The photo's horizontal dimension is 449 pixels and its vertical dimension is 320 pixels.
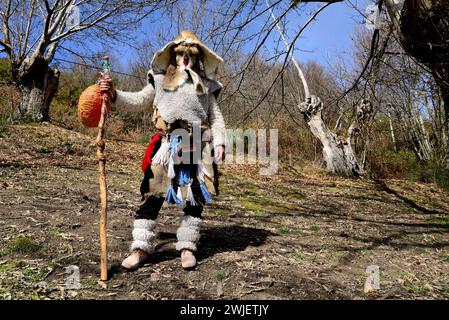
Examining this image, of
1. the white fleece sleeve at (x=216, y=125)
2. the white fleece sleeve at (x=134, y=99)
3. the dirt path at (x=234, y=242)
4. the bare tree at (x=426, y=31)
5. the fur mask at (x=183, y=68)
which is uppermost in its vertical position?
the bare tree at (x=426, y=31)

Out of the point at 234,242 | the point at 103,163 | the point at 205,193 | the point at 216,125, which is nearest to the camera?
the point at 103,163

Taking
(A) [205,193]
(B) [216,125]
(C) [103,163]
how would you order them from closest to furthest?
(C) [103,163]
(A) [205,193]
(B) [216,125]

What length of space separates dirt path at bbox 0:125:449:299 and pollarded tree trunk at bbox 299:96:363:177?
8.34 feet

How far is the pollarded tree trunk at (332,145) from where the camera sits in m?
9.23

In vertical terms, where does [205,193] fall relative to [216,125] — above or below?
below

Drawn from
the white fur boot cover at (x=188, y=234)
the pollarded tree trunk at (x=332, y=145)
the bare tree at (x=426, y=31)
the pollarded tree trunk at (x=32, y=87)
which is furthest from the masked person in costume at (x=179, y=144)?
the pollarded tree trunk at (x=32, y=87)

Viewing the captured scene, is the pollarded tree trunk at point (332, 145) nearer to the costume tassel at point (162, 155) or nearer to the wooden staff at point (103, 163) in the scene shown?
the costume tassel at point (162, 155)

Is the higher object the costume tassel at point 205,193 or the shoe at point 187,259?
the costume tassel at point 205,193

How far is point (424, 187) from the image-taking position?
8438 mm

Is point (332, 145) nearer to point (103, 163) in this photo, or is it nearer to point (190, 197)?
point (190, 197)

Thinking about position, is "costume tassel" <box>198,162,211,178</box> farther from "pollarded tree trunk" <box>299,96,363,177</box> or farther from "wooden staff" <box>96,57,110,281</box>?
"pollarded tree trunk" <box>299,96,363,177</box>

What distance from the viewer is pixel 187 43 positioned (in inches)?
109

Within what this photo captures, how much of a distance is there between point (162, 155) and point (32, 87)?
→ 317 inches

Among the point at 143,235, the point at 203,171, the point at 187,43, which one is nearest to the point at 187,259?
the point at 143,235
